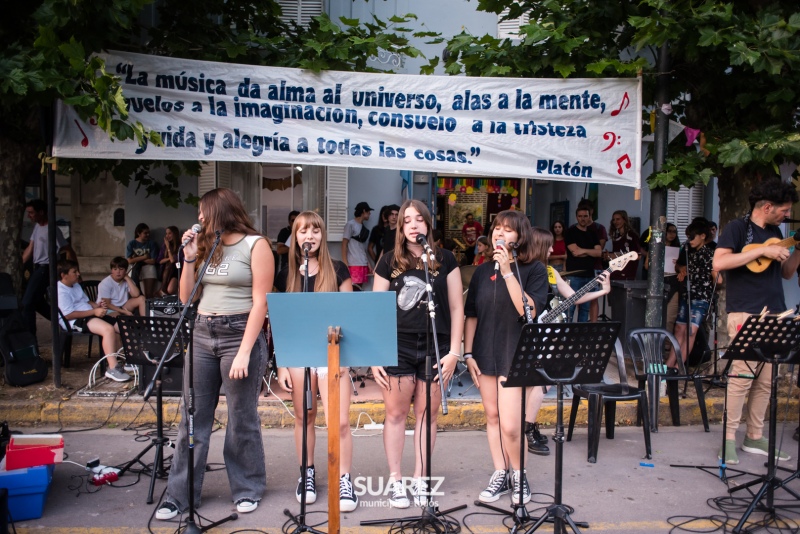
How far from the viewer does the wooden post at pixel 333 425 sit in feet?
11.8

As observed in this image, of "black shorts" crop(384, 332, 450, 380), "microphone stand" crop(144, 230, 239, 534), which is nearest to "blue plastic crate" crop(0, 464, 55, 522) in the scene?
"microphone stand" crop(144, 230, 239, 534)

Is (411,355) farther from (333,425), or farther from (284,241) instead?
(284,241)

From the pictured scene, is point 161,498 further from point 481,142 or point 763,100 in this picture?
point 763,100

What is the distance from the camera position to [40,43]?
18.7 feet

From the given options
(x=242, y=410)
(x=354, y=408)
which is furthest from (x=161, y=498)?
(x=354, y=408)

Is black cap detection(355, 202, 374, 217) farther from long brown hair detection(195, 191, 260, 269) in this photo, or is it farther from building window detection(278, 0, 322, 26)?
long brown hair detection(195, 191, 260, 269)

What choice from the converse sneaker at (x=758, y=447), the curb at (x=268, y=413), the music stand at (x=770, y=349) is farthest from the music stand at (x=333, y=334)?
the converse sneaker at (x=758, y=447)

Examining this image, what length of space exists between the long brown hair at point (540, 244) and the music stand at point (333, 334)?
151 cm

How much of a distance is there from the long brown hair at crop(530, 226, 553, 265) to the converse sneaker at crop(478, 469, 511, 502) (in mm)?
1506

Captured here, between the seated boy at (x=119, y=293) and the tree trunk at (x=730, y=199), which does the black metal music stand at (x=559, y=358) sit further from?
the seated boy at (x=119, y=293)

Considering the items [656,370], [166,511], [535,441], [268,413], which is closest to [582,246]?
[656,370]

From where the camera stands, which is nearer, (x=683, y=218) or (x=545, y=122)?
(x=545, y=122)

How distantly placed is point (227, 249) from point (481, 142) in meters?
3.07

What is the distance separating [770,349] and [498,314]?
70.4 inches
